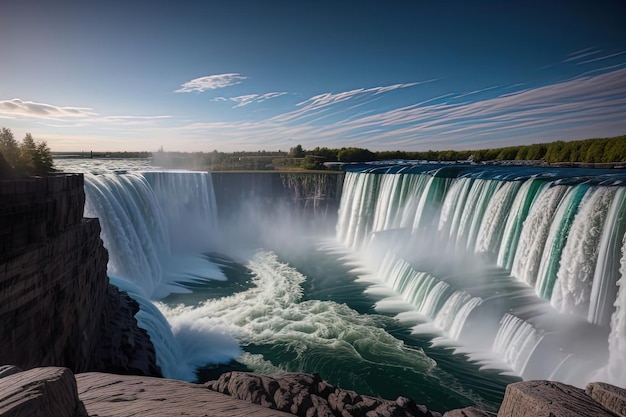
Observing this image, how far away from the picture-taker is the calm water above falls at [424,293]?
1004cm

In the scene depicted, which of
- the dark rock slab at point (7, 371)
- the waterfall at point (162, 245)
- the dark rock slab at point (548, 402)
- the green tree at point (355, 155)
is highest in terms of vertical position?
the green tree at point (355, 155)

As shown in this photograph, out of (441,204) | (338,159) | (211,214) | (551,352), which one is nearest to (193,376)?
(551,352)

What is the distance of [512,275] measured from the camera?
46.4 feet

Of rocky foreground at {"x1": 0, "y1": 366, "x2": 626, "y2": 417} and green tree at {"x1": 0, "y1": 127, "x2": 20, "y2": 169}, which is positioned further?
green tree at {"x1": 0, "y1": 127, "x2": 20, "y2": 169}

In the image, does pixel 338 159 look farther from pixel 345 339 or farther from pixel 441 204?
pixel 345 339

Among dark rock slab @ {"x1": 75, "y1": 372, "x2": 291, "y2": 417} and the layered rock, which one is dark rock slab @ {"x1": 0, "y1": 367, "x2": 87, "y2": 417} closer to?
dark rock slab @ {"x1": 75, "y1": 372, "x2": 291, "y2": 417}

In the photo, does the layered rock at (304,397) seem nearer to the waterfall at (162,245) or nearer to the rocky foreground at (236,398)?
the rocky foreground at (236,398)

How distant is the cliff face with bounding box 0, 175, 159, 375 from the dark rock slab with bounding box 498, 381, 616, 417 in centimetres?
675

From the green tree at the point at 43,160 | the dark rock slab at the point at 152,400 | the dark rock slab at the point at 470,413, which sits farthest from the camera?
the green tree at the point at 43,160

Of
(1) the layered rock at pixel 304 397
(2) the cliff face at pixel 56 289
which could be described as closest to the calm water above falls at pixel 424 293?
(2) the cliff face at pixel 56 289

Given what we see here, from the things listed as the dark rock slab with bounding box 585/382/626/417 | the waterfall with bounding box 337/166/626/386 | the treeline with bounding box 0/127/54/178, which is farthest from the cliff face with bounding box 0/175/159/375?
the waterfall with bounding box 337/166/626/386

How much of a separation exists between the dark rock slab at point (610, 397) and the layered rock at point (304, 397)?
3396mm

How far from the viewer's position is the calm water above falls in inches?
395

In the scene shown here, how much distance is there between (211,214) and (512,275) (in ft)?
82.0
